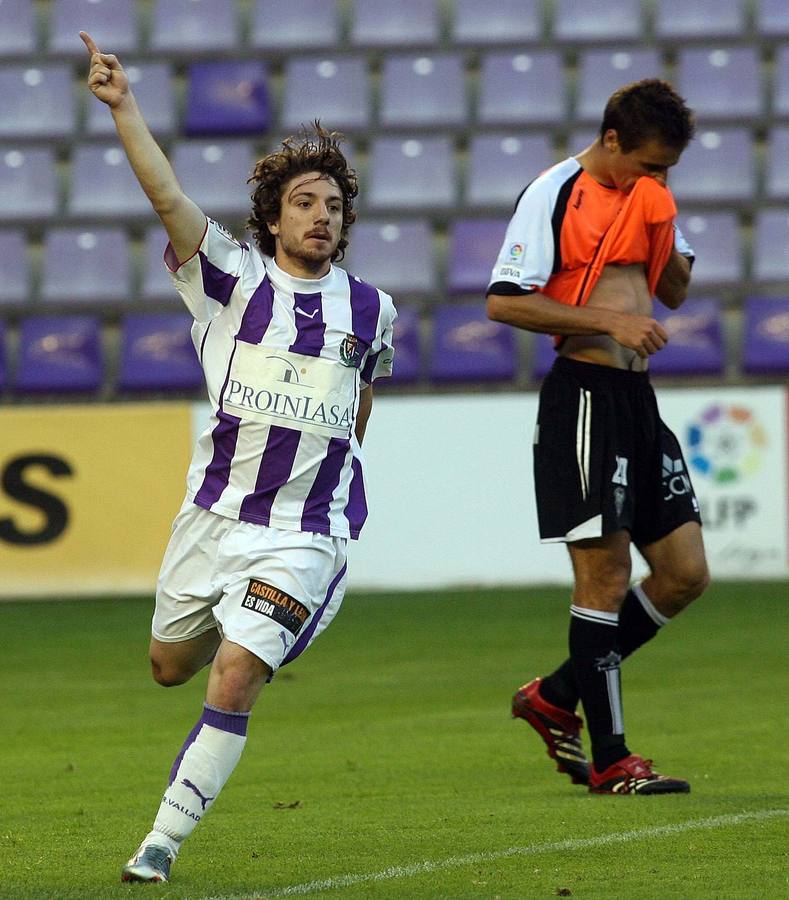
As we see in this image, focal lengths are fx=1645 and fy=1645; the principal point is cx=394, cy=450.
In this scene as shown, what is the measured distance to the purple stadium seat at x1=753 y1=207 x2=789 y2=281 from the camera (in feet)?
46.5

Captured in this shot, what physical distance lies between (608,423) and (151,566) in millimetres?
7380

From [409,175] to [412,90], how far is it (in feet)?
3.62

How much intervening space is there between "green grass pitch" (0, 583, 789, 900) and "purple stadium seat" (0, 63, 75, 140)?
22.9ft

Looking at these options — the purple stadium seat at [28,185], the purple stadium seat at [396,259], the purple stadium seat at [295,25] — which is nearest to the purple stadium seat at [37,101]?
the purple stadium seat at [28,185]

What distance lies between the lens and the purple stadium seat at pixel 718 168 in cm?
1485

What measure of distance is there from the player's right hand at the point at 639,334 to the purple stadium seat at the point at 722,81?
35.5 ft

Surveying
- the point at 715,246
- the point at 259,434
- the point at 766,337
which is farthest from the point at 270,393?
the point at 715,246

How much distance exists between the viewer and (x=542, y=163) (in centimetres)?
1487

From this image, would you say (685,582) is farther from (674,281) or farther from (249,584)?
(249,584)

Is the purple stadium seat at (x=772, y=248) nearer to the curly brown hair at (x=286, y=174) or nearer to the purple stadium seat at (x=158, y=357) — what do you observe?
the purple stadium seat at (x=158, y=357)

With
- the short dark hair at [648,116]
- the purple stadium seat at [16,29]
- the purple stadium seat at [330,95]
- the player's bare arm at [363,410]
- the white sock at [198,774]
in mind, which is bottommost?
the white sock at [198,774]

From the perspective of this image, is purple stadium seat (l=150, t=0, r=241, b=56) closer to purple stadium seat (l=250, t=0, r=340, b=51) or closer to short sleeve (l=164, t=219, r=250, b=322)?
purple stadium seat (l=250, t=0, r=340, b=51)

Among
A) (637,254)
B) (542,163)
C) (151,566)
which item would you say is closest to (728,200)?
(542,163)

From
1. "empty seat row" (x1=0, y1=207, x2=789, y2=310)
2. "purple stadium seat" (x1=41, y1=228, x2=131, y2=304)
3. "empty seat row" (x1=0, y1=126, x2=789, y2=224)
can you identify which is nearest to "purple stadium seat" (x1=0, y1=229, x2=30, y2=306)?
"empty seat row" (x1=0, y1=207, x2=789, y2=310)
